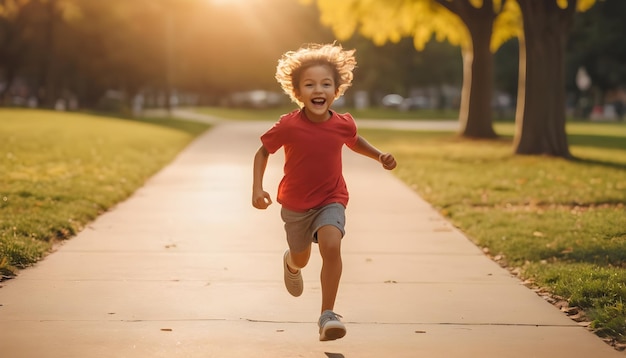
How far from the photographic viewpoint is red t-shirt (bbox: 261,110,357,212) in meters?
5.83

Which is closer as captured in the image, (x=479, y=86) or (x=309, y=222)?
(x=309, y=222)

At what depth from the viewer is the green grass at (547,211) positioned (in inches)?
281

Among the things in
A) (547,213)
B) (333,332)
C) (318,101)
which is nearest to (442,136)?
(547,213)

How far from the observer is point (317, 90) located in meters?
5.77

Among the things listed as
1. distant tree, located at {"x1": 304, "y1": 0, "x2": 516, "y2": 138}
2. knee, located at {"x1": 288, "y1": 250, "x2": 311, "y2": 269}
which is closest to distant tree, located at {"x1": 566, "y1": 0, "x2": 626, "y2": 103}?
distant tree, located at {"x1": 304, "y1": 0, "x2": 516, "y2": 138}

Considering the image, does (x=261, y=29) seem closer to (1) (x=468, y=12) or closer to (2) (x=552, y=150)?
(1) (x=468, y=12)

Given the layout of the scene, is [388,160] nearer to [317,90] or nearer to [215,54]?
[317,90]

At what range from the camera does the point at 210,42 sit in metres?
84.2

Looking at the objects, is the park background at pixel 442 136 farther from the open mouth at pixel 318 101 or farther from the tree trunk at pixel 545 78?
the open mouth at pixel 318 101

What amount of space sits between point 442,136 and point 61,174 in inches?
684

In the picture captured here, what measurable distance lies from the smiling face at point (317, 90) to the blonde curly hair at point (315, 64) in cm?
4

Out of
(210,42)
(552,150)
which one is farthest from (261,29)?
(552,150)

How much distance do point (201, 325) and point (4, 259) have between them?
95.6 inches

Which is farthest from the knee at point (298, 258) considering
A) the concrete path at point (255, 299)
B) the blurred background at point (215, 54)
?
the blurred background at point (215, 54)
